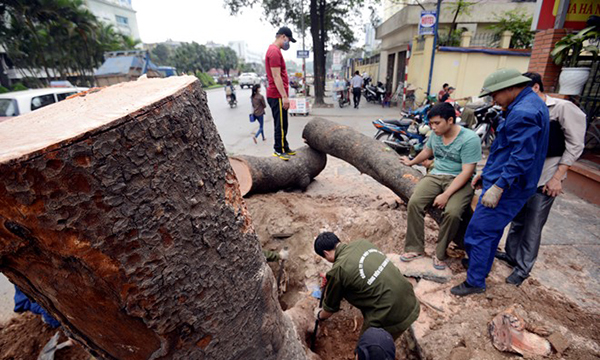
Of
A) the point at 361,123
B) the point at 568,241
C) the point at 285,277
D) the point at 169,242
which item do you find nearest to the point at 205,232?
the point at 169,242

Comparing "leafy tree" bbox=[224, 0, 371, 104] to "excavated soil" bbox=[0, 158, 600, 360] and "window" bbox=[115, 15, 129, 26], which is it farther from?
"window" bbox=[115, 15, 129, 26]

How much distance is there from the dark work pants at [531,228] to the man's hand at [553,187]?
52mm

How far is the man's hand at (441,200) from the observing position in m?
2.69

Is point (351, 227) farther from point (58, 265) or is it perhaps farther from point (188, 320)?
point (58, 265)

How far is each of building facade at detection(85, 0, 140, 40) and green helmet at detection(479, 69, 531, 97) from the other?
49570 millimetres

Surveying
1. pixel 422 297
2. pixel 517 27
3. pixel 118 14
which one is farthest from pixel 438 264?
pixel 118 14

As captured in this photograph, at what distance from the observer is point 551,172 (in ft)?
8.05

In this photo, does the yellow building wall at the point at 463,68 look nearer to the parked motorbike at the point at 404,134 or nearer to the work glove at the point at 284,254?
the parked motorbike at the point at 404,134

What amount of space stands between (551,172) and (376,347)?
212 cm

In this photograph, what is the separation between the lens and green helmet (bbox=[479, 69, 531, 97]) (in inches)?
85.2

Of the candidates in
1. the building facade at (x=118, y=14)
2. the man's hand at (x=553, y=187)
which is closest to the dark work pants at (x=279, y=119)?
the man's hand at (x=553, y=187)

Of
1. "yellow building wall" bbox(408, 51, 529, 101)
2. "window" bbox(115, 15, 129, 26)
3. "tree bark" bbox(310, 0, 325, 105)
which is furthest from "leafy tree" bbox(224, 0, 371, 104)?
"window" bbox(115, 15, 129, 26)

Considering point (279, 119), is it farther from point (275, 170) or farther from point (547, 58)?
point (547, 58)

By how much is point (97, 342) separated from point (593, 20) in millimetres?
6641
